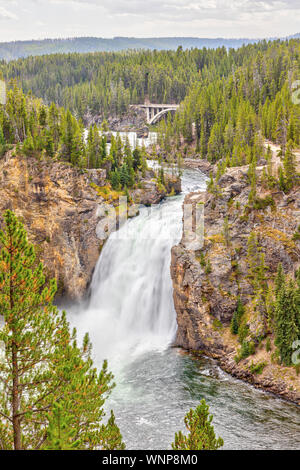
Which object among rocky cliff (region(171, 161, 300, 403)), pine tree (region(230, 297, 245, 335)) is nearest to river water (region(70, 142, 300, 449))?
rocky cliff (region(171, 161, 300, 403))

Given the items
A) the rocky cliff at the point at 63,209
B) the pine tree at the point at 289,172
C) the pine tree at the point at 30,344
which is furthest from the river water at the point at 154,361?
the pine tree at the point at 289,172

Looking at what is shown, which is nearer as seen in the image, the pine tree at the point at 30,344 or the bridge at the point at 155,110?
the pine tree at the point at 30,344

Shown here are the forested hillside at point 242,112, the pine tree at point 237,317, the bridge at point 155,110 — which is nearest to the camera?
the pine tree at point 237,317

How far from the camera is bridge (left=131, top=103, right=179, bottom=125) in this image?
497ft

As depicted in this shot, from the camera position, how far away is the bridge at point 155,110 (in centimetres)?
15138

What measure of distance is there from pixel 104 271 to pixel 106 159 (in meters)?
20.3

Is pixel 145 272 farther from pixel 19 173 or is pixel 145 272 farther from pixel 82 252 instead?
pixel 19 173

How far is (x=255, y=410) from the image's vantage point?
31.8m

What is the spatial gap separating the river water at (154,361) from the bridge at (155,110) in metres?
92.2

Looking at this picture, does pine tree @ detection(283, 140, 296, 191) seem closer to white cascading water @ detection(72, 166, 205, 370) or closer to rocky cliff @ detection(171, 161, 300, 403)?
rocky cliff @ detection(171, 161, 300, 403)

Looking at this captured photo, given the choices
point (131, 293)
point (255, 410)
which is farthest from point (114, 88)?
point (255, 410)

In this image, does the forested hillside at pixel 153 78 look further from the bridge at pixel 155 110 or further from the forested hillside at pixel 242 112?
the forested hillside at pixel 242 112

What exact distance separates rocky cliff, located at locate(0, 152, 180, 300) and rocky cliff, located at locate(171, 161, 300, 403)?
17667 mm

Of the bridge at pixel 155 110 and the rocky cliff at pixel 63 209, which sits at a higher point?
the bridge at pixel 155 110
